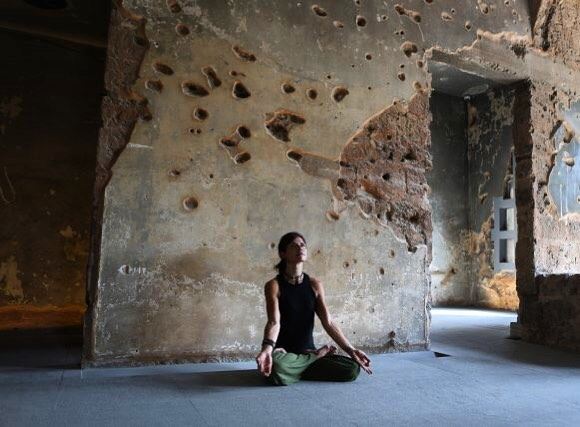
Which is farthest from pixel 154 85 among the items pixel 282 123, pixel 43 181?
pixel 43 181

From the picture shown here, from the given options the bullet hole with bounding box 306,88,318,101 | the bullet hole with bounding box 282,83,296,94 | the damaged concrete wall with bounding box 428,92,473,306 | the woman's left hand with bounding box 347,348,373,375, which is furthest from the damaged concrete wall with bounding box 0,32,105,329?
→ the damaged concrete wall with bounding box 428,92,473,306

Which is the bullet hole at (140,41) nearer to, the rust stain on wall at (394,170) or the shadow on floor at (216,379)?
the rust stain on wall at (394,170)

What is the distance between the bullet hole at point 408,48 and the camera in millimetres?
4762

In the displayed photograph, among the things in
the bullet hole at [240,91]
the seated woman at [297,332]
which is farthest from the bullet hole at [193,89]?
the seated woman at [297,332]

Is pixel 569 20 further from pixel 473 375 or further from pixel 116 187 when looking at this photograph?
pixel 116 187

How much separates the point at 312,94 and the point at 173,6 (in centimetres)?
133

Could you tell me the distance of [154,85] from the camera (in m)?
3.78

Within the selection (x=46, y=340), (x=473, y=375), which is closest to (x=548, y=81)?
(x=473, y=375)

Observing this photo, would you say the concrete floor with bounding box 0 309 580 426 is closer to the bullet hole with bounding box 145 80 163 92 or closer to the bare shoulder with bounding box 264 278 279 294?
the bare shoulder with bounding box 264 278 279 294

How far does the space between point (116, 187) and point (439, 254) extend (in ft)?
24.7

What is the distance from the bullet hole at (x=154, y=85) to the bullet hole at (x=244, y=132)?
67 cm

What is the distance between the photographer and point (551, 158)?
5.51 meters

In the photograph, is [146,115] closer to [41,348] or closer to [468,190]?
[41,348]

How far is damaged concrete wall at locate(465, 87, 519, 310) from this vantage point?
925 centimetres
